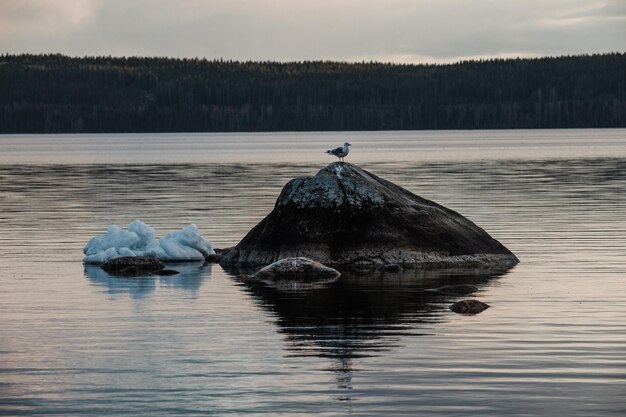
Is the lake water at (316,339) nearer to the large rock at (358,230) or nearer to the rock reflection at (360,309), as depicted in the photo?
the rock reflection at (360,309)

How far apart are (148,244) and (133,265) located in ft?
5.58

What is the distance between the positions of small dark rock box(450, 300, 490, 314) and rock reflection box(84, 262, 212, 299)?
4.77m

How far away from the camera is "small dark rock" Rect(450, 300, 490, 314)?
20203mm

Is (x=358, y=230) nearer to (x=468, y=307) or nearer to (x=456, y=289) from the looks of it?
(x=456, y=289)

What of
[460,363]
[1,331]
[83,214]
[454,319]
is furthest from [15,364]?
[83,214]

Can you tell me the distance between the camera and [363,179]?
26.9m

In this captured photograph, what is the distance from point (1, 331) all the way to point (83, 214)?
2414 centimetres

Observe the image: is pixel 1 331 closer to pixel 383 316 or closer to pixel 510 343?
pixel 383 316

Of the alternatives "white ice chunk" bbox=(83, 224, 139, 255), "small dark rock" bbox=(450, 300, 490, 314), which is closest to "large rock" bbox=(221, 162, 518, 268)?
"white ice chunk" bbox=(83, 224, 139, 255)

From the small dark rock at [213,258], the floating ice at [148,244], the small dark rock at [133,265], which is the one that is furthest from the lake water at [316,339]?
the small dark rock at [213,258]

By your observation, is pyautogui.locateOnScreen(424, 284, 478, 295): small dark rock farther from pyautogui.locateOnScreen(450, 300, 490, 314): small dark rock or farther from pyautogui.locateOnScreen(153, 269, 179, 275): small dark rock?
pyautogui.locateOnScreen(153, 269, 179, 275): small dark rock

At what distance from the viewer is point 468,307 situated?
20.3 metres

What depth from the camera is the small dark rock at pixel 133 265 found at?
2677cm

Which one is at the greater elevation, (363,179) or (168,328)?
(363,179)
